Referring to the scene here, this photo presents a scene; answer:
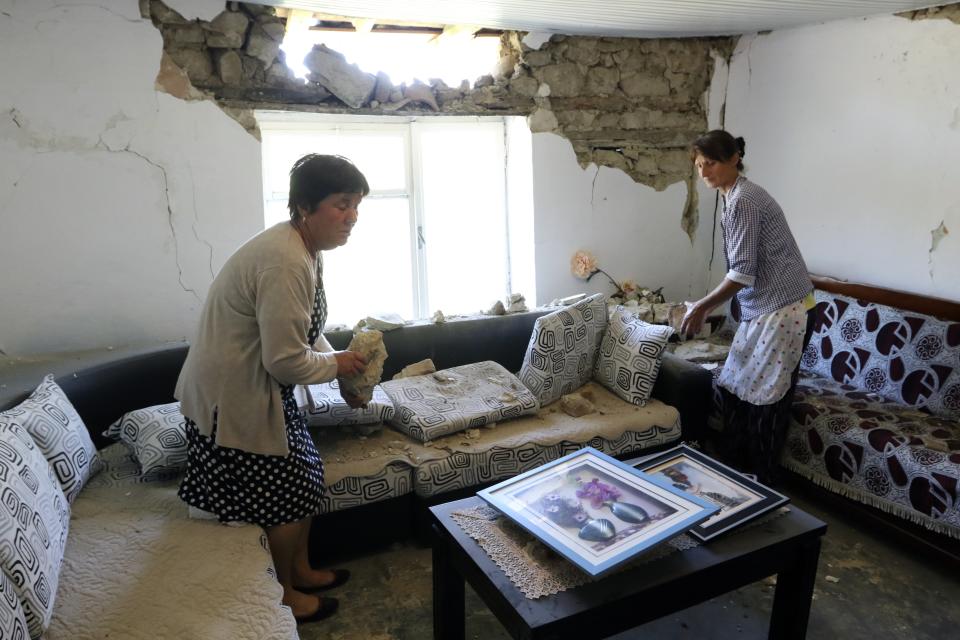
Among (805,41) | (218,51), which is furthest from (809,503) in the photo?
(218,51)

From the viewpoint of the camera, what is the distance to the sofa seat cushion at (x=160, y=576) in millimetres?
1494

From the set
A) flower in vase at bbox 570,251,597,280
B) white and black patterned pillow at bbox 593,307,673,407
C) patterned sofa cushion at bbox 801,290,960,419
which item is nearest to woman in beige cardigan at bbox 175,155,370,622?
white and black patterned pillow at bbox 593,307,673,407

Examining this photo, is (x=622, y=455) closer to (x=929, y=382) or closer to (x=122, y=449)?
(x=929, y=382)

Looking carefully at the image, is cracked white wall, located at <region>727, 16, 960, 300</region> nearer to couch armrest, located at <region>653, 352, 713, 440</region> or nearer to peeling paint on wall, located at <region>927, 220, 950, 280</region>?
peeling paint on wall, located at <region>927, 220, 950, 280</region>

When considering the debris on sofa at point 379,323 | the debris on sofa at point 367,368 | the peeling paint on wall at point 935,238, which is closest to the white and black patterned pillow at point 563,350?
the debris on sofa at point 379,323

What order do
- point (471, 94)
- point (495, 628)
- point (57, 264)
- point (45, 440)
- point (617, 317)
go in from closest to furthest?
1. point (45, 440)
2. point (495, 628)
3. point (57, 264)
4. point (617, 317)
5. point (471, 94)

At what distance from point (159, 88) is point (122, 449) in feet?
4.82

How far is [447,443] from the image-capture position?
247cm

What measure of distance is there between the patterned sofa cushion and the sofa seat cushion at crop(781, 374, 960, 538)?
7 cm

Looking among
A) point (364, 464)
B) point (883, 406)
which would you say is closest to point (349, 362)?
point (364, 464)

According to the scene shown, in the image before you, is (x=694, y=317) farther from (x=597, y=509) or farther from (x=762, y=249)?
(x=597, y=509)

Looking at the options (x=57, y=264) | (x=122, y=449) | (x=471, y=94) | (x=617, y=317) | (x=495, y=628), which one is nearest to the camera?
(x=495, y=628)

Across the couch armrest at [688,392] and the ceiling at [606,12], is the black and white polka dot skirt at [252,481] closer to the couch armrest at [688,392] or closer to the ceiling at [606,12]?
the couch armrest at [688,392]

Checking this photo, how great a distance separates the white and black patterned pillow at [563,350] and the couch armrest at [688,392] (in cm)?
34
